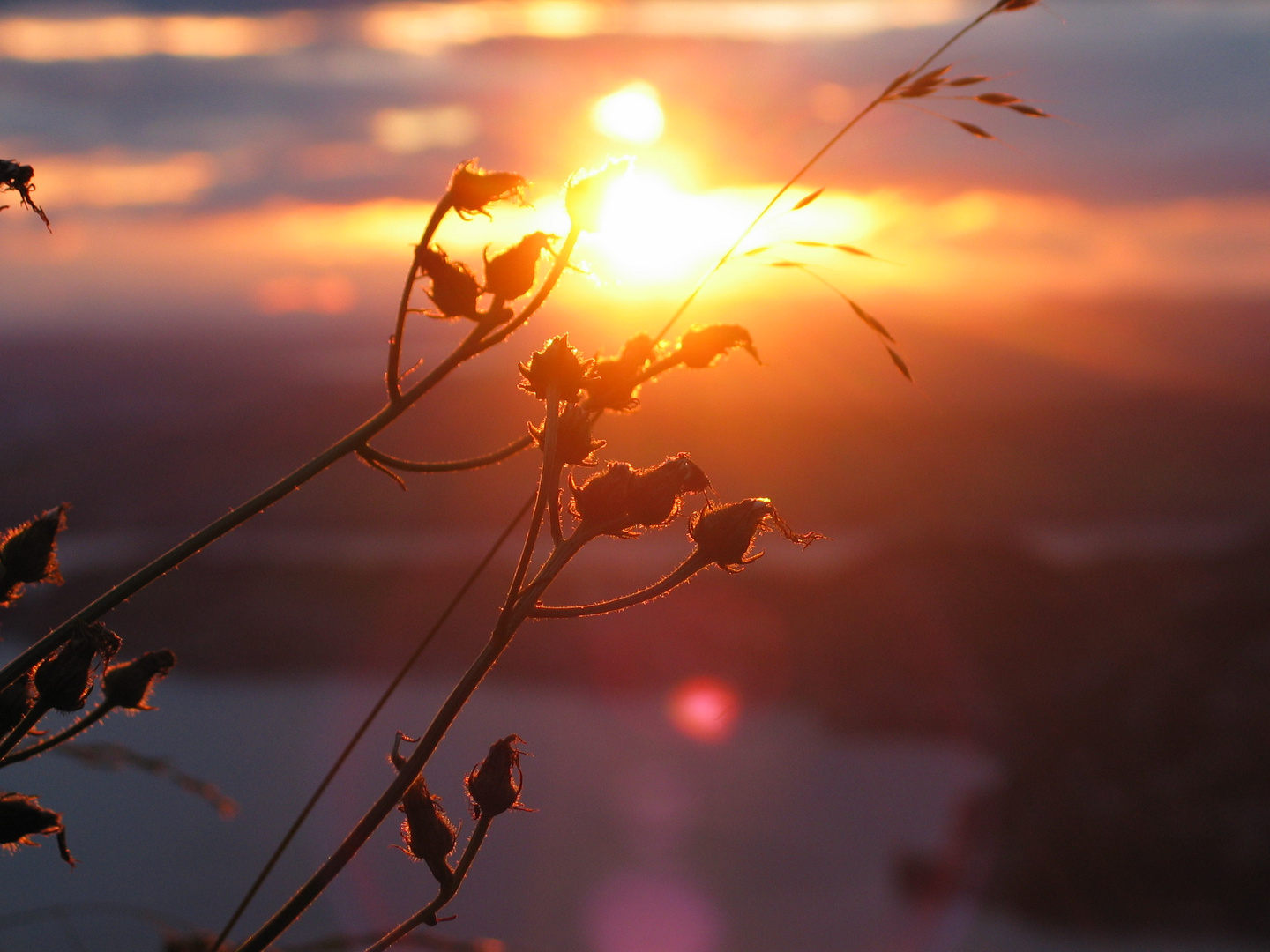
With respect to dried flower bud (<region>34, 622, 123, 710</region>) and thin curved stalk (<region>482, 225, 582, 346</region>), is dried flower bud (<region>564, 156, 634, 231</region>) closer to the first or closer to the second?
thin curved stalk (<region>482, 225, 582, 346</region>)

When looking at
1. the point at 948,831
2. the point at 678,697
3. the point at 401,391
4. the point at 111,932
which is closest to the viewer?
the point at 401,391

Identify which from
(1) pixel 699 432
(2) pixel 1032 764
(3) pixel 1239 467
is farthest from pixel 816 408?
(2) pixel 1032 764

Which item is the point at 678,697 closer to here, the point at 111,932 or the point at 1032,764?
the point at 1032,764

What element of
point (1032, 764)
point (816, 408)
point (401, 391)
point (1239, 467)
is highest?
point (401, 391)

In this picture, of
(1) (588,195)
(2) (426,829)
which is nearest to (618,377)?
(1) (588,195)

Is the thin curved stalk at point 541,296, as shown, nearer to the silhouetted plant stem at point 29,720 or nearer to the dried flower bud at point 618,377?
the dried flower bud at point 618,377

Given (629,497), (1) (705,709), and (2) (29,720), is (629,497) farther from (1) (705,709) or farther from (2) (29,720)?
(1) (705,709)
